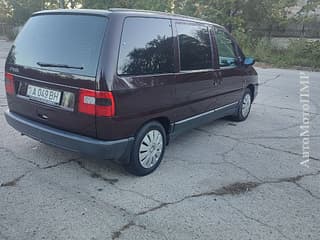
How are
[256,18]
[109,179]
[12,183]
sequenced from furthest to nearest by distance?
[256,18] → [109,179] → [12,183]

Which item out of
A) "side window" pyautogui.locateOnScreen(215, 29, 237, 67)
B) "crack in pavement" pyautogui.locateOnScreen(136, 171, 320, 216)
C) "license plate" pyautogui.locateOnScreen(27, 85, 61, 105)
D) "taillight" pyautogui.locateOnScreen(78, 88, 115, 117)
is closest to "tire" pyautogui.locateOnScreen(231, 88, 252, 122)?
"side window" pyautogui.locateOnScreen(215, 29, 237, 67)

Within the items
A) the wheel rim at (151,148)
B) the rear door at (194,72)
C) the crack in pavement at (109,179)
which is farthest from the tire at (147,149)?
the rear door at (194,72)

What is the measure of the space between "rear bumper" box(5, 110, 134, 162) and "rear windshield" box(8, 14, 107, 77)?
62 centimetres

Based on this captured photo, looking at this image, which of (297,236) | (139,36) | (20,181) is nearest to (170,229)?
(297,236)

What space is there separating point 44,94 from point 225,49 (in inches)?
117

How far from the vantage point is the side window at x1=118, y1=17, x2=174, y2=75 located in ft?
10.2

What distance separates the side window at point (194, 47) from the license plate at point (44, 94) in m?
1.51

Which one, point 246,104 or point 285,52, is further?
point 285,52

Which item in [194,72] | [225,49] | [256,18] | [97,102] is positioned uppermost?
[256,18]

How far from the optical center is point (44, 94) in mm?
3281

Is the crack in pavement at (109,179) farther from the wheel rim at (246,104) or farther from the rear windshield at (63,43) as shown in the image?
the wheel rim at (246,104)

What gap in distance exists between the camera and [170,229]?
2.67 m

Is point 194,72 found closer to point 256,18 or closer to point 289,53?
point 289,53

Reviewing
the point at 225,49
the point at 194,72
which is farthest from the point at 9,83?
the point at 225,49
